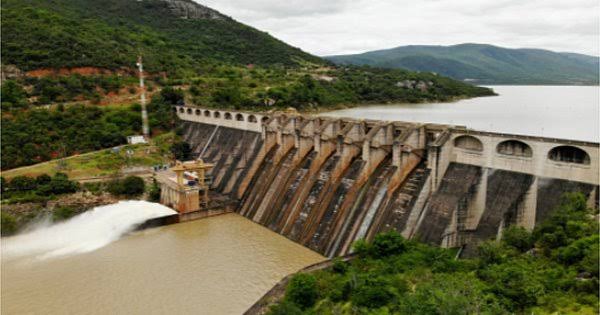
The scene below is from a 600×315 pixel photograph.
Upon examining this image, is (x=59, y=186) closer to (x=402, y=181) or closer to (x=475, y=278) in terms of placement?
(x=402, y=181)

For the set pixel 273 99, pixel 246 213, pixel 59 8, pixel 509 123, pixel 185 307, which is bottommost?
pixel 185 307

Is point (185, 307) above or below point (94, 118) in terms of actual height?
below

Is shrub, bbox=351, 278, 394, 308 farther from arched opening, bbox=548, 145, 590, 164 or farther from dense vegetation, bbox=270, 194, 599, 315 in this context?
arched opening, bbox=548, 145, 590, 164

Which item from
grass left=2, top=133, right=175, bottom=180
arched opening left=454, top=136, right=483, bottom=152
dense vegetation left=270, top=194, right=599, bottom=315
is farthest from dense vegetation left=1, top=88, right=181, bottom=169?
arched opening left=454, top=136, right=483, bottom=152

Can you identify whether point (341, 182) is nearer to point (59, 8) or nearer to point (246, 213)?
point (246, 213)

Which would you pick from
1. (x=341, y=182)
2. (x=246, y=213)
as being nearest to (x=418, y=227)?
(x=341, y=182)

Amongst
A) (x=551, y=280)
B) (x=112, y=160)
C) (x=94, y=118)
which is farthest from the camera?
(x=94, y=118)

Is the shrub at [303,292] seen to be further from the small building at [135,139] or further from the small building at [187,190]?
the small building at [135,139]

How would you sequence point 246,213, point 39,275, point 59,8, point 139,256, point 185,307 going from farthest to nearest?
point 59,8
point 246,213
point 139,256
point 39,275
point 185,307

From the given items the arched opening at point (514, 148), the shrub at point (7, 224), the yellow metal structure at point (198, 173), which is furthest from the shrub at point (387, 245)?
the shrub at point (7, 224)
